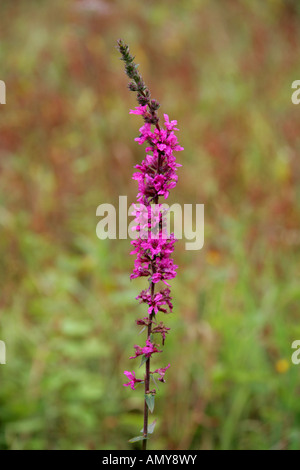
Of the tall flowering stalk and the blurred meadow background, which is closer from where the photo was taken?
the tall flowering stalk

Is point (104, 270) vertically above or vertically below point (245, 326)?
above

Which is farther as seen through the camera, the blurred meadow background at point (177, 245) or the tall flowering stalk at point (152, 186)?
the blurred meadow background at point (177, 245)

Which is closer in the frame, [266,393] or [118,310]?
[266,393]

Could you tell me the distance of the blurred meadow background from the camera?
310 centimetres

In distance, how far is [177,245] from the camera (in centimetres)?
459

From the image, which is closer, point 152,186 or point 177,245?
point 152,186

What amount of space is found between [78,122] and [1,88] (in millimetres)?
1012

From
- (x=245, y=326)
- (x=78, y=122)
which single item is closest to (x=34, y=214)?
(x=78, y=122)

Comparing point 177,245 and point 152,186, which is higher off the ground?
point 177,245

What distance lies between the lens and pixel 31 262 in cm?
422

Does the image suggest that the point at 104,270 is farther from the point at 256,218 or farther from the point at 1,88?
the point at 1,88

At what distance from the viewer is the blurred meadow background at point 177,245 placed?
Answer: 10.2ft
